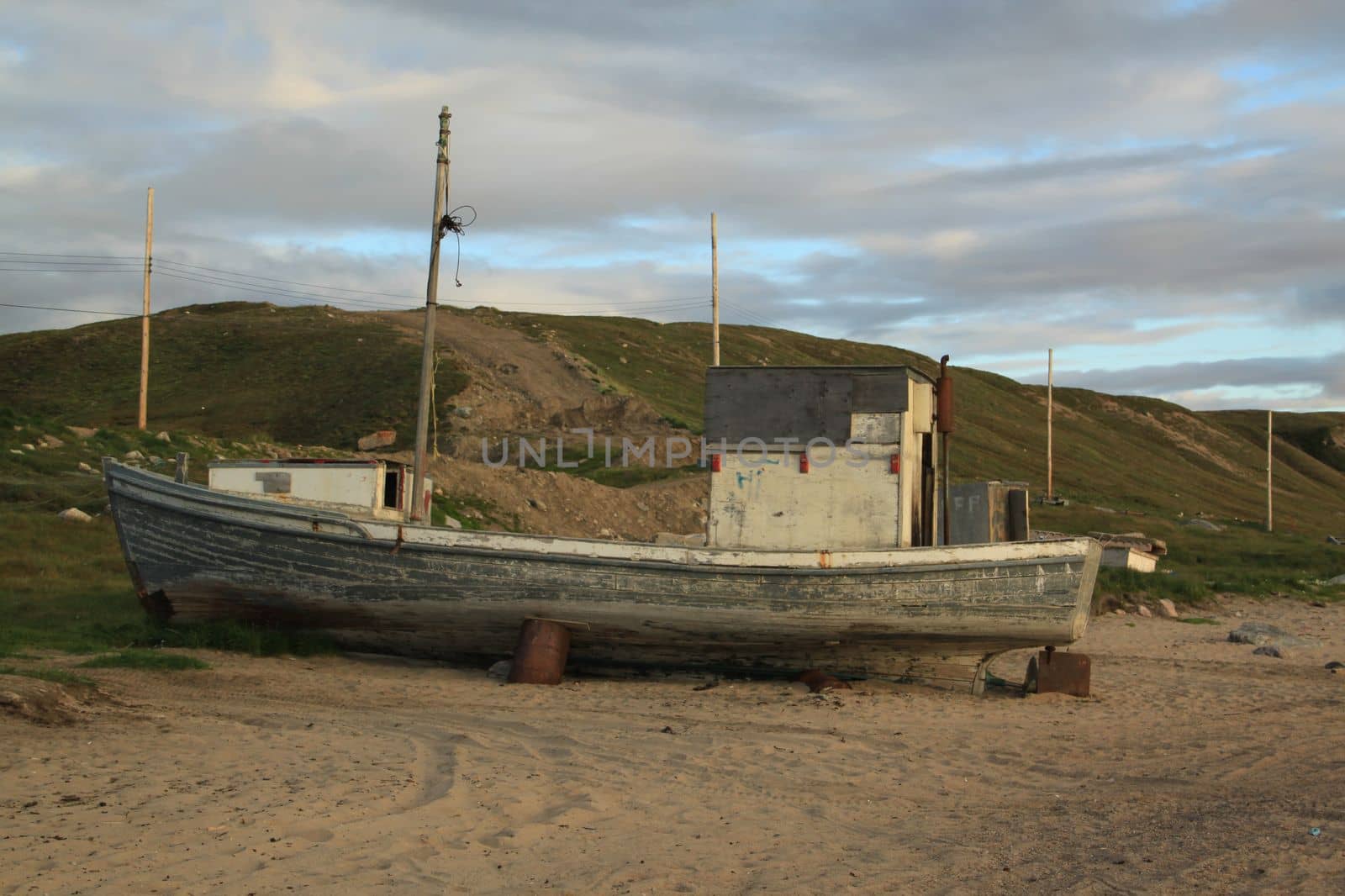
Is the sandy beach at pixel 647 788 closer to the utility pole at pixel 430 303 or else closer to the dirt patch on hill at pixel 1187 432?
the utility pole at pixel 430 303

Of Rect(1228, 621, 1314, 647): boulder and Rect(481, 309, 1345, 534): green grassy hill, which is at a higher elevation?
Rect(481, 309, 1345, 534): green grassy hill

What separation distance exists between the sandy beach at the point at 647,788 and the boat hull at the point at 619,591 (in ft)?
1.54

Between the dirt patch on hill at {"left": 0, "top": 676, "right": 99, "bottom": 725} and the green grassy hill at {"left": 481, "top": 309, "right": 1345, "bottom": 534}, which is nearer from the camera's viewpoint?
the dirt patch on hill at {"left": 0, "top": 676, "right": 99, "bottom": 725}

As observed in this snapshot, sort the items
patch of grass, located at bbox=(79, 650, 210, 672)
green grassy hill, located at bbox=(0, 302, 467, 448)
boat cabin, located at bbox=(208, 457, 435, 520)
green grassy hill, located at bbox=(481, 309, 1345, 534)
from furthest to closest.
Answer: green grassy hill, located at bbox=(481, 309, 1345, 534) < green grassy hill, located at bbox=(0, 302, 467, 448) < boat cabin, located at bbox=(208, 457, 435, 520) < patch of grass, located at bbox=(79, 650, 210, 672)

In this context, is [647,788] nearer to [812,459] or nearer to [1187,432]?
[812,459]

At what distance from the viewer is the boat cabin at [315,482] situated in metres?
13.4

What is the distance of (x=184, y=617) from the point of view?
13008 millimetres

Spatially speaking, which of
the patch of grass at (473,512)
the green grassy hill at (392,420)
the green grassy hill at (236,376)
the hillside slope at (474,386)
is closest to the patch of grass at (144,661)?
the green grassy hill at (392,420)

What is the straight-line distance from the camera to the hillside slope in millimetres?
39094

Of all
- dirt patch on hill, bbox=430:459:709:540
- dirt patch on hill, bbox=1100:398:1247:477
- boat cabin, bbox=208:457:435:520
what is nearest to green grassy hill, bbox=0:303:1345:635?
dirt patch on hill, bbox=1100:398:1247:477

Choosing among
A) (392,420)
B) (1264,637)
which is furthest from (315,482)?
(392,420)

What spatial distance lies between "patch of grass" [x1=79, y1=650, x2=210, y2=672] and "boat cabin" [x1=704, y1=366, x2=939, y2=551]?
525 cm

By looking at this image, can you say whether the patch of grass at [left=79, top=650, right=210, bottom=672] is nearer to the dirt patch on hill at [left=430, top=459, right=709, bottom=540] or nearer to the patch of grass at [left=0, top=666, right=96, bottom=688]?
the patch of grass at [left=0, top=666, right=96, bottom=688]

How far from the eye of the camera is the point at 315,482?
13.5 metres
